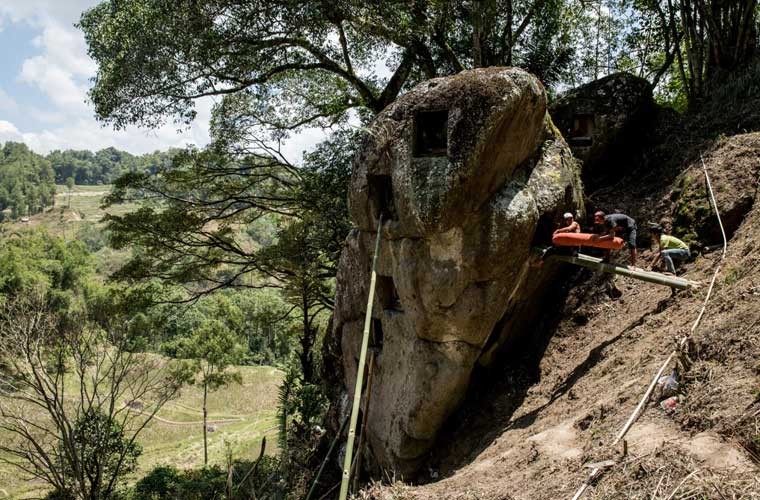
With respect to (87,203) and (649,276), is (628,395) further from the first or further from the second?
(87,203)

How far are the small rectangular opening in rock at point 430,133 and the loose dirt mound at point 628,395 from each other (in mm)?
3722

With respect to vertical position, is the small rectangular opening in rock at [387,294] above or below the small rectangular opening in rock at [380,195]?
below

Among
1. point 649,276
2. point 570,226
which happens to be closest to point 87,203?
point 570,226

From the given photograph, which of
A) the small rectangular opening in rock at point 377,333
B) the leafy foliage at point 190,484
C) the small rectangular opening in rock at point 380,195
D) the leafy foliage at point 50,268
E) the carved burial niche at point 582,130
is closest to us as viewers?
the small rectangular opening in rock at point 380,195

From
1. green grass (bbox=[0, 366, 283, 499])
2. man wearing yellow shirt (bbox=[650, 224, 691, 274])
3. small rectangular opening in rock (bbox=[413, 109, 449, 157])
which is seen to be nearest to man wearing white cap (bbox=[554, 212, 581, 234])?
man wearing yellow shirt (bbox=[650, 224, 691, 274])

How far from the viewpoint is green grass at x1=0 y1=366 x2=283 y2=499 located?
24.0 metres

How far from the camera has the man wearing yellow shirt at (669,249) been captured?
26.6 feet

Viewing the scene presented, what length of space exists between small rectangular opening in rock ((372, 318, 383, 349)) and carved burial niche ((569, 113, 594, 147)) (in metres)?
6.15

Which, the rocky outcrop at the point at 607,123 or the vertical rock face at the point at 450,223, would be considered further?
the rocky outcrop at the point at 607,123

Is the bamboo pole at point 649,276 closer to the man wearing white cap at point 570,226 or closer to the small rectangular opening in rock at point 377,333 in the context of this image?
the man wearing white cap at point 570,226

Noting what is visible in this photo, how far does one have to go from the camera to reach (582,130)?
1230cm

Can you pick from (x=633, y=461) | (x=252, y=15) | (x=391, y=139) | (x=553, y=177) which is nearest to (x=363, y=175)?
(x=391, y=139)

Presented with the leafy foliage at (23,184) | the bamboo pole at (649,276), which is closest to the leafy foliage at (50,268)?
the bamboo pole at (649,276)

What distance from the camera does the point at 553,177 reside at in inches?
353
